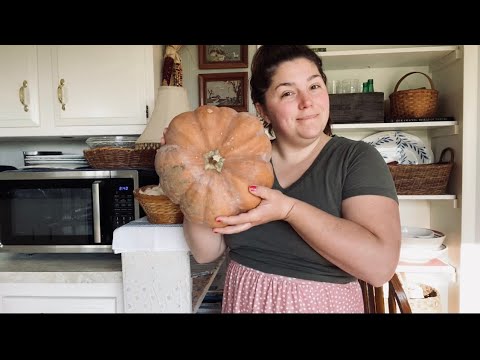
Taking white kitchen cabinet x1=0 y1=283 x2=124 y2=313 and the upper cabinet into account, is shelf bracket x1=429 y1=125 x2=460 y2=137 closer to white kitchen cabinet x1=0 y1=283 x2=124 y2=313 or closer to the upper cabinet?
the upper cabinet

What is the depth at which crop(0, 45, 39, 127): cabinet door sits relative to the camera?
1757 mm

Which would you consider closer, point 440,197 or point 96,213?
point 96,213

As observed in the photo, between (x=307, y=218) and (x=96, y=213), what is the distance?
3.41ft

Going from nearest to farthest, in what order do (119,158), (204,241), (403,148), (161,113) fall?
(204,241) < (119,158) < (161,113) < (403,148)

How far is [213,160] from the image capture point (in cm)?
71

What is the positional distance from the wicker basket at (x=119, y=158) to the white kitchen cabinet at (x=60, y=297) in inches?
18.7

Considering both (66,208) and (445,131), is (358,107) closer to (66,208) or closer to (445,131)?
(445,131)

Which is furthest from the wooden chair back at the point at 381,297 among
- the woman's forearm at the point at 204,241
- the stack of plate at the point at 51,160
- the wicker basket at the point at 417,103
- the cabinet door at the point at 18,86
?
the cabinet door at the point at 18,86

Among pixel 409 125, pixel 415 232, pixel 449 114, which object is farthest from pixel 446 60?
pixel 415 232

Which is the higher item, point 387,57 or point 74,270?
point 387,57

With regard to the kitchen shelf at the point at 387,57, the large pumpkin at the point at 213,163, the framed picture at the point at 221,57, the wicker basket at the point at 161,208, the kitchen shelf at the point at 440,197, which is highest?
the framed picture at the point at 221,57

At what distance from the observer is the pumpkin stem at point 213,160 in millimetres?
708

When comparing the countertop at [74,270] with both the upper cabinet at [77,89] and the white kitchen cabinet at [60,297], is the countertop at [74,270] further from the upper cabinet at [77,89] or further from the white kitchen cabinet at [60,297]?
the upper cabinet at [77,89]
